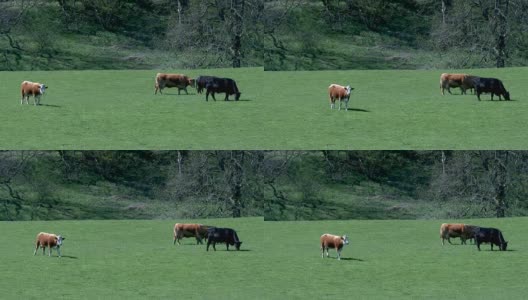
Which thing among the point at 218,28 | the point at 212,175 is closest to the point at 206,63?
the point at 218,28

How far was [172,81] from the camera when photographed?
Result: 5547 cm

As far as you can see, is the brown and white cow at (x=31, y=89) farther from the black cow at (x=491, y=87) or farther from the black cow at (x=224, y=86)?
the black cow at (x=491, y=87)

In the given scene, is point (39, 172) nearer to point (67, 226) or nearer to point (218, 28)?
point (67, 226)

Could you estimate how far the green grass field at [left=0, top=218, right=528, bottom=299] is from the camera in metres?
42.5

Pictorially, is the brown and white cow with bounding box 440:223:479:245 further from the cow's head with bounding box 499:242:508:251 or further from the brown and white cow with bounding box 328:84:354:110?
the brown and white cow with bounding box 328:84:354:110

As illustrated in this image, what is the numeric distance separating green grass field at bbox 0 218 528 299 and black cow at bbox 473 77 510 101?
5.03 metres

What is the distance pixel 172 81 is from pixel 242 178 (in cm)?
441

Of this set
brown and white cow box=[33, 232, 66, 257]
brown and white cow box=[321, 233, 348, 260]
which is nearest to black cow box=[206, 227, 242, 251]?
brown and white cow box=[321, 233, 348, 260]

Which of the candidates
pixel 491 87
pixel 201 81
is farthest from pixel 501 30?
pixel 201 81

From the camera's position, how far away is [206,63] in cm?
5853

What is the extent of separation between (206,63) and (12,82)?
707 centimetres

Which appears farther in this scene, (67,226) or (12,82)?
(12,82)

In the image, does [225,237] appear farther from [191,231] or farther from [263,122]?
[263,122]

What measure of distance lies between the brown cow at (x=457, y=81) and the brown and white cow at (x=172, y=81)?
8752 millimetres
